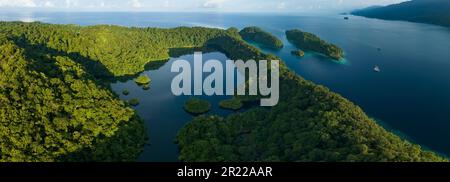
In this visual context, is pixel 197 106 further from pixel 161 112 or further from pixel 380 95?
pixel 380 95

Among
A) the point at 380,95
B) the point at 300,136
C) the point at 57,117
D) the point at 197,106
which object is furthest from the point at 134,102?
the point at 380,95

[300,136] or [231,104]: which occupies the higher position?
[300,136]

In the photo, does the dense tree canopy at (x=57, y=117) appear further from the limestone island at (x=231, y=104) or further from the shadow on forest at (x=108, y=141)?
the limestone island at (x=231, y=104)

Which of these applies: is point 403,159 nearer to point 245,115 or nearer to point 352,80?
point 245,115

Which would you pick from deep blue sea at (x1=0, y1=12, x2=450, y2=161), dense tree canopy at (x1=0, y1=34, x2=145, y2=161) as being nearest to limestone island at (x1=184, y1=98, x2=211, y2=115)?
deep blue sea at (x1=0, y1=12, x2=450, y2=161)

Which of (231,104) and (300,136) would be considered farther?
(231,104)

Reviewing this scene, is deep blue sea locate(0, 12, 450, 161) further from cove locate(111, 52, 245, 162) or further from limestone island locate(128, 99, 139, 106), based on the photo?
limestone island locate(128, 99, 139, 106)
